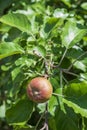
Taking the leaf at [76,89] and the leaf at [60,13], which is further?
the leaf at [60,13]

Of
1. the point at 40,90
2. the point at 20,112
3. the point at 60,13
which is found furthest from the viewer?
the point at 60,13

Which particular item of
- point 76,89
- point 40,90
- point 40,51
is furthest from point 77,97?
point 40,51

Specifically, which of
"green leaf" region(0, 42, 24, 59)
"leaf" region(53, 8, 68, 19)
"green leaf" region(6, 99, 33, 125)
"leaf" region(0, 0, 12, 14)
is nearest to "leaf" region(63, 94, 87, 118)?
"green leaf" region(6, 99, 33, 125)

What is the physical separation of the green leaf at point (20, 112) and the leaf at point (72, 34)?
0.34m

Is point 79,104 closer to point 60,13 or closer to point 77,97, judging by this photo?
point 77,97

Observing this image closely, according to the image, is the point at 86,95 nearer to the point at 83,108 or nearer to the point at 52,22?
the point at 83,108

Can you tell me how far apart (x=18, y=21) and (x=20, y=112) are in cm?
43

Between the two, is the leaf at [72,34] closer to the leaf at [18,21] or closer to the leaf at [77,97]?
the leaf at [18,21]

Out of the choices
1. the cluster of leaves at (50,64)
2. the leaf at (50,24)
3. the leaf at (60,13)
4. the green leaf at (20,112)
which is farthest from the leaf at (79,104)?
the leaf at (60,13)

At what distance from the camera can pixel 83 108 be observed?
5.44ft

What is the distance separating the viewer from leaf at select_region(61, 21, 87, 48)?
77.6 inches

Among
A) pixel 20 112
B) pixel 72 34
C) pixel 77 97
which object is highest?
pixel 72 34

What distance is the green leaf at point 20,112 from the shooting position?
1803mm

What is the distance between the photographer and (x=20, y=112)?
1820 millimetres
